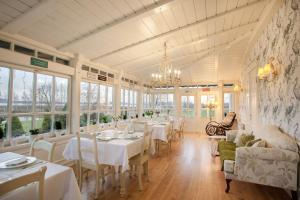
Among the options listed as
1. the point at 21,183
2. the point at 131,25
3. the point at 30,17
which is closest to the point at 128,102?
the point at 131,25

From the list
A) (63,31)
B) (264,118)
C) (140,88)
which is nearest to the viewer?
(63,31)

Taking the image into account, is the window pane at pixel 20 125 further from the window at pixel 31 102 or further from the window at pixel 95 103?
the window at pixel 95 103

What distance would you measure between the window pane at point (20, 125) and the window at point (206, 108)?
24.8 feet

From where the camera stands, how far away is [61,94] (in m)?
4.05

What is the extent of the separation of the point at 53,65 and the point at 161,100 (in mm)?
6608

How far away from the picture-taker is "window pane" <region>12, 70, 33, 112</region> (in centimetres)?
314

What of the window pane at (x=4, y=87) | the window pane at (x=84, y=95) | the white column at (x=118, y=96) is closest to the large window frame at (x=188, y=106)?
the white column at (x=118, y=96)

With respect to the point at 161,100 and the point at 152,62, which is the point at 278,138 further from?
the point at 161,100

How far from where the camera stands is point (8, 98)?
303 cm

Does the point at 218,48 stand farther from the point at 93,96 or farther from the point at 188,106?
the point at 93,96

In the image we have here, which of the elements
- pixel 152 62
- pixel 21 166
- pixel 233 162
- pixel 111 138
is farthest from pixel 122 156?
pixel 152 62

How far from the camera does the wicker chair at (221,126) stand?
7.64m

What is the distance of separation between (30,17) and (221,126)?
7.37 meters

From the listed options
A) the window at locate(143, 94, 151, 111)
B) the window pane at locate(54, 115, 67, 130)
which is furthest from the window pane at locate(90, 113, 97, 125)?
the window at locate(143, 94, 151, 111)
